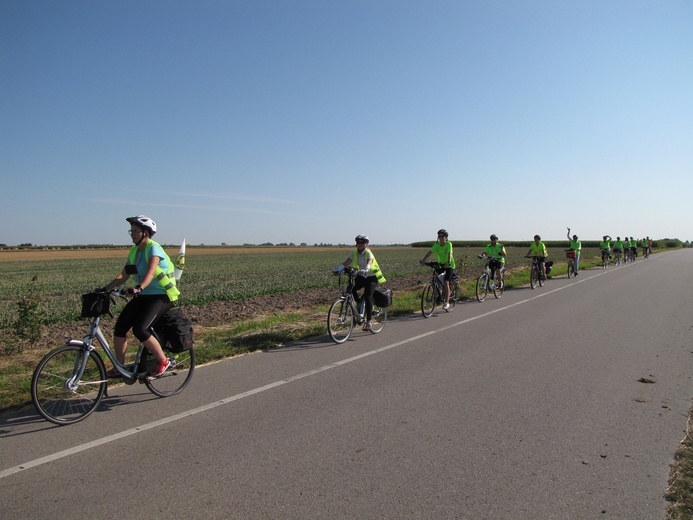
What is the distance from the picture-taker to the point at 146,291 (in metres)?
5.32

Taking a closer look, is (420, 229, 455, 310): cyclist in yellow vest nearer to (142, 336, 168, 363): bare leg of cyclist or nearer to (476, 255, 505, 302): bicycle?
(476, 255, 505, 302): bicycle

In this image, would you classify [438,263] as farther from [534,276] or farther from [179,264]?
[534,276]

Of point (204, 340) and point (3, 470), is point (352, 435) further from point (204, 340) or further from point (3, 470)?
point (204, 340)

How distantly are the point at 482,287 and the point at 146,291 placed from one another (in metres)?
11.6

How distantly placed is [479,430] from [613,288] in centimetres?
1563

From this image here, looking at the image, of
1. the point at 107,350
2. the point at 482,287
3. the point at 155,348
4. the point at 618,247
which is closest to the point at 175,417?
the point at 155,348

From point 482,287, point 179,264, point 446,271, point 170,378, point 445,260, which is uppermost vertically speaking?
point 179,264

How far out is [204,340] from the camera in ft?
28.7

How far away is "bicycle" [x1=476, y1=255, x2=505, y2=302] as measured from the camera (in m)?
14.9

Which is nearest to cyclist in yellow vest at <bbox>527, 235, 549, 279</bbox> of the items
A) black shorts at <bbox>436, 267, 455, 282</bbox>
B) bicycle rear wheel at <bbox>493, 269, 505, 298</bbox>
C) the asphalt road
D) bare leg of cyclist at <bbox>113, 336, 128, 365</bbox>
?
bicycle rear wheel at <bbox>493, 269, 505, 298</bbox>

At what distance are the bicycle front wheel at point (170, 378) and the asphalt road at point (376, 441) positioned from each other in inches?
7.2

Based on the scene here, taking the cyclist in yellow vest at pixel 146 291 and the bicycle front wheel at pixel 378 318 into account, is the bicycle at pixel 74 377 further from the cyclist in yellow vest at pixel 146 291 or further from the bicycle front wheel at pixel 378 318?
the bicycle front wheel at pixel 378 318

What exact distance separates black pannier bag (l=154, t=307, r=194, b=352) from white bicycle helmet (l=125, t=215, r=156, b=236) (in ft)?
3.13

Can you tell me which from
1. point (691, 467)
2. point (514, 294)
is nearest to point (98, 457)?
point (691, 467)
